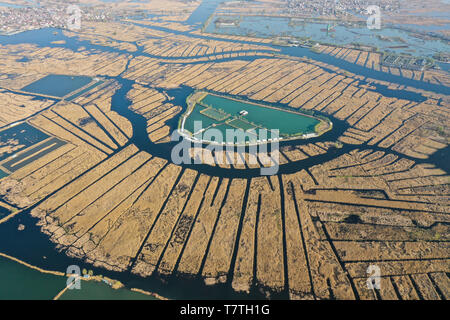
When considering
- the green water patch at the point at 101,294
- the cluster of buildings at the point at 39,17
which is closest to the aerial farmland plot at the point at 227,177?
the green water patch at the point at 101,294

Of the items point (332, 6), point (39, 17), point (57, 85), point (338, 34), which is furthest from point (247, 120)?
point (39, 17)

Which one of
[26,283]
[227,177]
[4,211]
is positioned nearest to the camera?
[26,283]

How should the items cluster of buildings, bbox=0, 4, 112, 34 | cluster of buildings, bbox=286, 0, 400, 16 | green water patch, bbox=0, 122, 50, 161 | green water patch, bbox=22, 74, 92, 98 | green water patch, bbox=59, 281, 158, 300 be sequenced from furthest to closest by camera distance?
cluster of buildings, bbox=286, 0, 400, 16, cluster of buildings, bbox=0, 4, 112, 34, green water patch, bbox=22, 74, 92, 98, green water patch, bbox=0, 122, 50, 161, green water patch, bbox=59, 281, 158, 300

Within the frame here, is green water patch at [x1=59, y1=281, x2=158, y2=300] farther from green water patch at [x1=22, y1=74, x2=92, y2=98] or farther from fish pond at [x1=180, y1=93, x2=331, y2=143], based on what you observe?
green water patch at [x1=22, y1=74, x2=92, y2=98]

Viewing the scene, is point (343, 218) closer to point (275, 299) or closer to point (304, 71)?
point (275, 299)

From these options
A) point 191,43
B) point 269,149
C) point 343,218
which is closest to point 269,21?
point 191,43

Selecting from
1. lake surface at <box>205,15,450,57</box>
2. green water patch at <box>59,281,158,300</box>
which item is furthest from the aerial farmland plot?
lake surface at <box>205,15,450,57</box>

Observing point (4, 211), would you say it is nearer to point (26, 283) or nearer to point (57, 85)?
point (26, 283)
